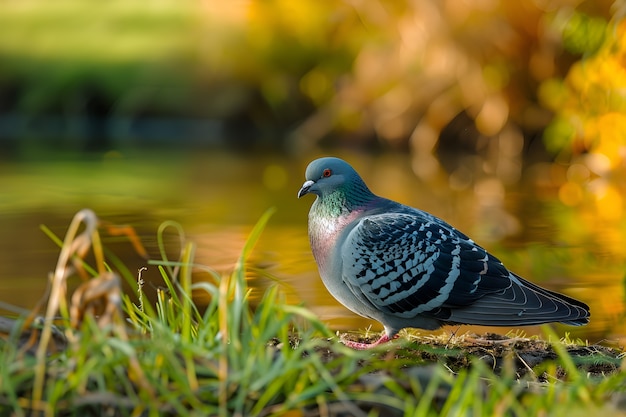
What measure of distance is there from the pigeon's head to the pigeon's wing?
19 cm

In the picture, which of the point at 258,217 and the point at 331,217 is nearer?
the point at 331,217

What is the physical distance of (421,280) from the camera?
3.42 meters

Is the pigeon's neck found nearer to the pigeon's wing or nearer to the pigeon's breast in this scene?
the pigeon's breast

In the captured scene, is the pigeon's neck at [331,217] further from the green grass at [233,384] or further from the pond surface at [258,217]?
the green grass at [233,384]

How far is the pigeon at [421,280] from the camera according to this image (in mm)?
3416

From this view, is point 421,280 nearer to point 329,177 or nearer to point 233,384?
point 329,177

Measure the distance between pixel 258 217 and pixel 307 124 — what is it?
6.09m

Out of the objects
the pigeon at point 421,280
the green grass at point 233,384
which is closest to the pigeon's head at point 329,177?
the pigeon at point 421,280

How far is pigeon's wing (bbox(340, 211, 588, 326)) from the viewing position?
3414mm

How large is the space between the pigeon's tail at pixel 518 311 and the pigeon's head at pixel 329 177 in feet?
1.94

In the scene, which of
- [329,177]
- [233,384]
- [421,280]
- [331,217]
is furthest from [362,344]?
[233,384]

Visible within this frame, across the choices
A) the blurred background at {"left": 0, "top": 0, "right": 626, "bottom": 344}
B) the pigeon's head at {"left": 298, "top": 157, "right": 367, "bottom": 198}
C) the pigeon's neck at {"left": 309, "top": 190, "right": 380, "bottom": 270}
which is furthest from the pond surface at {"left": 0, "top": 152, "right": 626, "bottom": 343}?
the pigeon's head at {"left": 298, "top": 157, "right": 367, "bottom": 198}

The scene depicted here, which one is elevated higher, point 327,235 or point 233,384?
point 327,235

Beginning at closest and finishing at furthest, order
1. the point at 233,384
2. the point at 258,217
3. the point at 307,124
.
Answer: the point at 233,384
the point at 258,217
the point at 307,124
